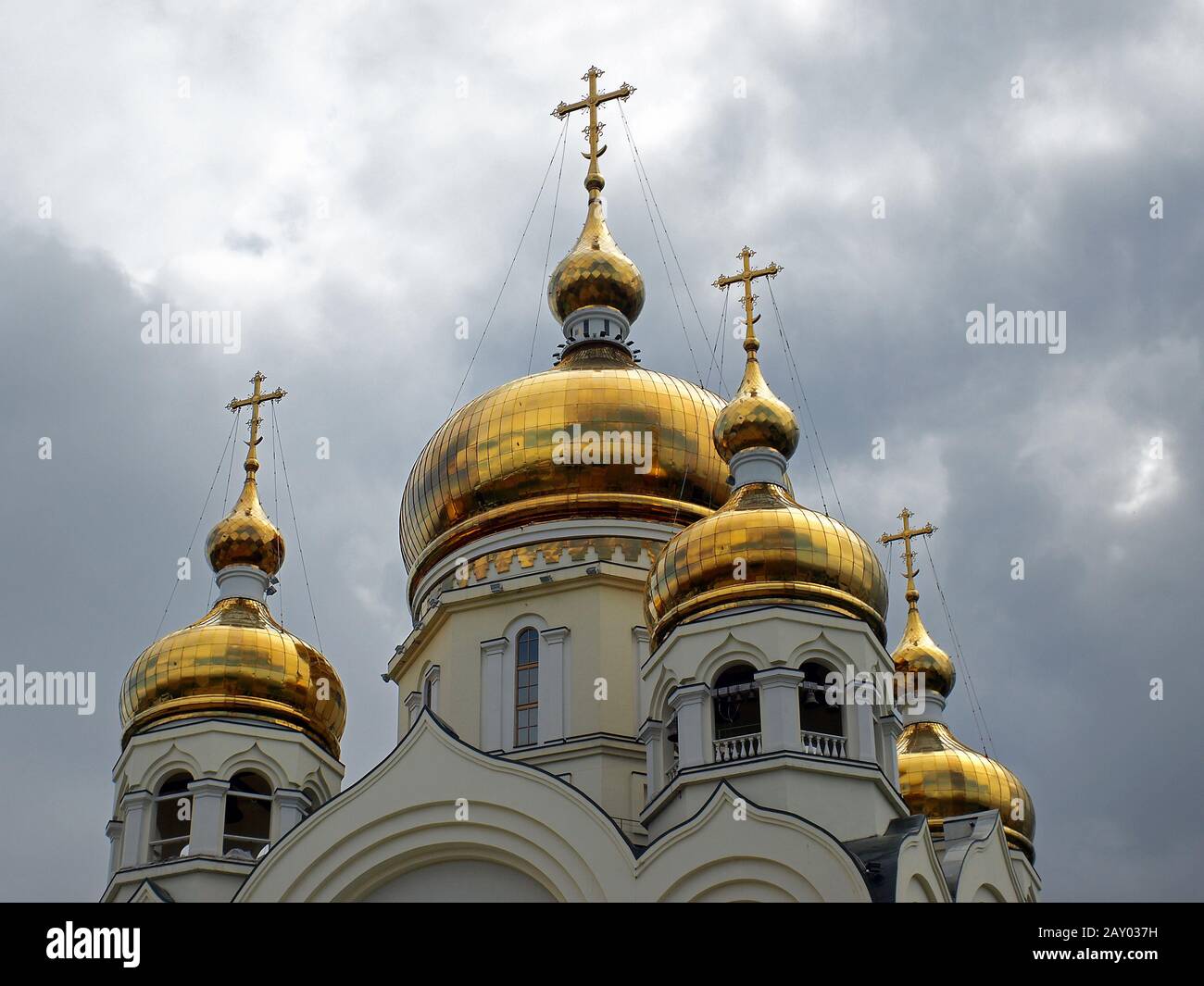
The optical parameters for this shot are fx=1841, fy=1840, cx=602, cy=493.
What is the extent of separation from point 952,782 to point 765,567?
6300mm

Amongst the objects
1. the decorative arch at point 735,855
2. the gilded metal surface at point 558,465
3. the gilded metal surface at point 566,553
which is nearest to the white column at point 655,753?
the decorative arch at point 735,855

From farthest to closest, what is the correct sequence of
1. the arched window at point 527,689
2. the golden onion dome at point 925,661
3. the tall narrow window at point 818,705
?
the golden onion dome at point 925,661 < the arched window at point 527,689 < the tall narrow window at point 818,705

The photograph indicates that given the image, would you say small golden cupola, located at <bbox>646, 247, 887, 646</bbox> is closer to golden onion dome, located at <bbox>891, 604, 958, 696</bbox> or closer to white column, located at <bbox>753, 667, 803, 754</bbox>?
white column, located at <bbox>753, 667, 803, 754</bbox>

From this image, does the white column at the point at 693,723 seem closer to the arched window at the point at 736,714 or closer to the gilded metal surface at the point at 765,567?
the arched window at the point at 736,714

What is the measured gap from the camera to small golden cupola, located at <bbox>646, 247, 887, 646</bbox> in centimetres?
1593

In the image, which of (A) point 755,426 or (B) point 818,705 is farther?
(A) point 755,426

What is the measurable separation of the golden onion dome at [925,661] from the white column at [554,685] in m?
6.22

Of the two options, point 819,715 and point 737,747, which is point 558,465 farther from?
point 737,747

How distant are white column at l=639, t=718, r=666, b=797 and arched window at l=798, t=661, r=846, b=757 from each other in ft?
4.08

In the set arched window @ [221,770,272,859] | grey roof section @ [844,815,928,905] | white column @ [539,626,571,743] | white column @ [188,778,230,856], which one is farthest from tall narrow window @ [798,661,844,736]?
white column @ [188,778,230,856]

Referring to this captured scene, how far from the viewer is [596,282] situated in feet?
70.9

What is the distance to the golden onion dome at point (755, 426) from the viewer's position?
692 inches

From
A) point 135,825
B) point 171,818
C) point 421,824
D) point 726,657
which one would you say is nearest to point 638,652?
point 726,657
